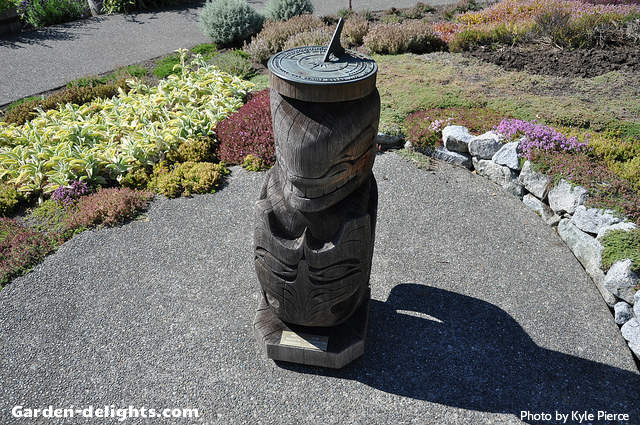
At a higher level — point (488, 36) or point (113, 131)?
point (488, 36)

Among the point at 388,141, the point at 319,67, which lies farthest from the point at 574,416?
the point at 388,141

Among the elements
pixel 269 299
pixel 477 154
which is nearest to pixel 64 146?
pixel 269 299

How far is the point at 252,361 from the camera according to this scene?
153 inches

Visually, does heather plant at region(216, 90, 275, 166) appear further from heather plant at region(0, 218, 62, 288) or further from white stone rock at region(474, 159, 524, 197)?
white stone rock at region(474, 159, 524, 197)

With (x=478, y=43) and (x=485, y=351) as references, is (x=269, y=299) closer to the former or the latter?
(x=485, y=351)

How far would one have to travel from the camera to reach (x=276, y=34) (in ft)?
33.9

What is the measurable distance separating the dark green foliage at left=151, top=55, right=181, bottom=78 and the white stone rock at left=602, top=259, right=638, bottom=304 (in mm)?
8134

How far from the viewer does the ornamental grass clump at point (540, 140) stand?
5.63 meters

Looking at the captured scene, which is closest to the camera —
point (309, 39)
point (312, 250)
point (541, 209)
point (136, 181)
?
point (312, 250)

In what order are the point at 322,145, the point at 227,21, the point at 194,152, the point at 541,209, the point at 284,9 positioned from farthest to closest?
1. the point at 284,9
2. the point at 227,21
3. the point at 194,152
4. the point at 541,209
5. the point at 322,145

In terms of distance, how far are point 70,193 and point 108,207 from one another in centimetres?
76

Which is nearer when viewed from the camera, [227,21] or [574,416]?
[574,416]

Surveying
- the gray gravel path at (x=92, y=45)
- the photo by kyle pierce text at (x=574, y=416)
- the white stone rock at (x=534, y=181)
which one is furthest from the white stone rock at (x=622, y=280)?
the gray gravel path at (x=92, y=45)

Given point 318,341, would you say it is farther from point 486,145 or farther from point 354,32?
point 354,32
